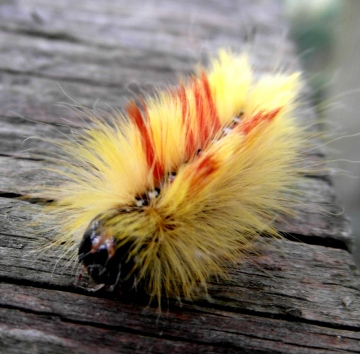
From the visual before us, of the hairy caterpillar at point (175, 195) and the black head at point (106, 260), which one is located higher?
the hairy caterpillar at point (175, 195)

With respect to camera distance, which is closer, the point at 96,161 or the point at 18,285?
the point at 18,285

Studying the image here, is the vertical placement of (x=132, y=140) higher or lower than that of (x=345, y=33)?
lower

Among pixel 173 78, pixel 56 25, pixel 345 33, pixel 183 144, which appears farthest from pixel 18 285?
pixel 345 33

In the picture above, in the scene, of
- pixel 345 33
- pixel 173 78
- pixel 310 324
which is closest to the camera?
pixel 310 324

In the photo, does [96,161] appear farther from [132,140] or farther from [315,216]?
[315,216]

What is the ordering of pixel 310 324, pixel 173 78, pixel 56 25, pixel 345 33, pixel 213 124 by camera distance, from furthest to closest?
pixel 345 33 → pixel 56 25 → pixel 173 78 → pixel 213 124 → pixel 310 324

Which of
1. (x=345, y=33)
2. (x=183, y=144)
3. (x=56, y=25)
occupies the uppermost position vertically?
(x=345, y=33)
